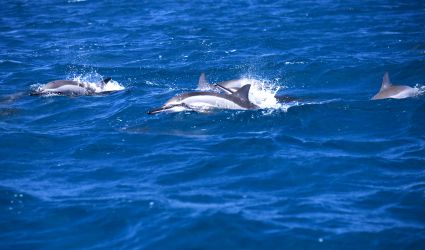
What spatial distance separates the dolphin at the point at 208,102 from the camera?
14688 millimetres

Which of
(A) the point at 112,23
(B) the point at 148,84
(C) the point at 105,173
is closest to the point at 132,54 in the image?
(B) the point at 148,84

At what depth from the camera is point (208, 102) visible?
14.8 meters

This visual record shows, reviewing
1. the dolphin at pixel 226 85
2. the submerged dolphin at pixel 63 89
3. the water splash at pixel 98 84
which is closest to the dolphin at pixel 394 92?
the dolphin at pixel 226 85

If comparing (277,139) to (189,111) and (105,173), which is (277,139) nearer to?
(189,111)

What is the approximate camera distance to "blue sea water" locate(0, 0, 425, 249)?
9.03 meters

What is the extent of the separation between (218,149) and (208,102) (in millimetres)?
2734

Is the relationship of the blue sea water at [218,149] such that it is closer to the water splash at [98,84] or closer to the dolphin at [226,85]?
the water splash at [98,84]

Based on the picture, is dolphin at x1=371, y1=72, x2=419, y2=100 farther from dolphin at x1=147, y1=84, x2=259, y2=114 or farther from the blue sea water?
dolphin at x1=147, y1=84, x2=259, y2=114

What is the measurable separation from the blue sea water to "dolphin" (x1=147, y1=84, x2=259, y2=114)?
1.13 feet

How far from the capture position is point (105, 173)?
1123cm

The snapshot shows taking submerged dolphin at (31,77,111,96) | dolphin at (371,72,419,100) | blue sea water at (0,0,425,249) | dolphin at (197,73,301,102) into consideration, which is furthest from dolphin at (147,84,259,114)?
dolphin at (371,72,419,100)

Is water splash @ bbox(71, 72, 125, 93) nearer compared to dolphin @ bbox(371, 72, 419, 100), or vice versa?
dolphin @ bbox(371, 72, 419, 100)

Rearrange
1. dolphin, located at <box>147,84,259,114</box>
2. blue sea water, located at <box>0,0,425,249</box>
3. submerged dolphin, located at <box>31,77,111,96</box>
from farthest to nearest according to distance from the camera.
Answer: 1. submerged dolphin, located at <box>31,77,111,96</box>
2. dolphin, located at <box>147,84,259,114</box>
3. blue sea water, located at <box>0,0,425,249</box>

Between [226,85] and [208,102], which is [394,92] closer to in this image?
[226,85]
